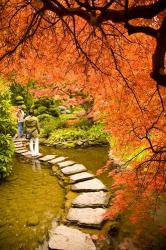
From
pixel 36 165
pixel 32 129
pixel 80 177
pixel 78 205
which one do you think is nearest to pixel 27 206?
pixel 78 205

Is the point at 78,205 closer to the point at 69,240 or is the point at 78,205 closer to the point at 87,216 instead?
the point at 87,216

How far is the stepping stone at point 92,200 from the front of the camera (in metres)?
5.45

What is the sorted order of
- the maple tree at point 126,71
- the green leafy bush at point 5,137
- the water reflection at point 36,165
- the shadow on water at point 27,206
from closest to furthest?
the maple tree at point 126,71 < the shadow on water at point 27,206 < the green leafy bush at point 5,137 < the water reflection at point 36,165

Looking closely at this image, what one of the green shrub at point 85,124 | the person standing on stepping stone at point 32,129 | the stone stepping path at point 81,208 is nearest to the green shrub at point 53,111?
the green shrub at point 85,124

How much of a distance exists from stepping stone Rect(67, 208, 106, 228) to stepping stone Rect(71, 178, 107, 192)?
100 centimetres

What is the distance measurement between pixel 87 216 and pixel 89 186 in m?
1.50

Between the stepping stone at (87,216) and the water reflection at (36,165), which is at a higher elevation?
the water reflection at (36,165)

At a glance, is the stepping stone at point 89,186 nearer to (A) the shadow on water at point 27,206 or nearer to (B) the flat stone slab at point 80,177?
(B) the flat stone slab at point 80,177

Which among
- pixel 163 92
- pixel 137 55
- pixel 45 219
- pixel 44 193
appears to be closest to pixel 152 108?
pixel 163 92

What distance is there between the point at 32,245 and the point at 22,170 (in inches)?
168

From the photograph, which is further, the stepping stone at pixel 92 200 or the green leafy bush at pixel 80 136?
the green leafy bush at pixel 80 136

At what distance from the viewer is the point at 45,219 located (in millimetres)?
5230

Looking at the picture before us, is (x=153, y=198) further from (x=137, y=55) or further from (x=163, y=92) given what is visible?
(x=137, y=55)

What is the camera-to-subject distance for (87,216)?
4.96m
